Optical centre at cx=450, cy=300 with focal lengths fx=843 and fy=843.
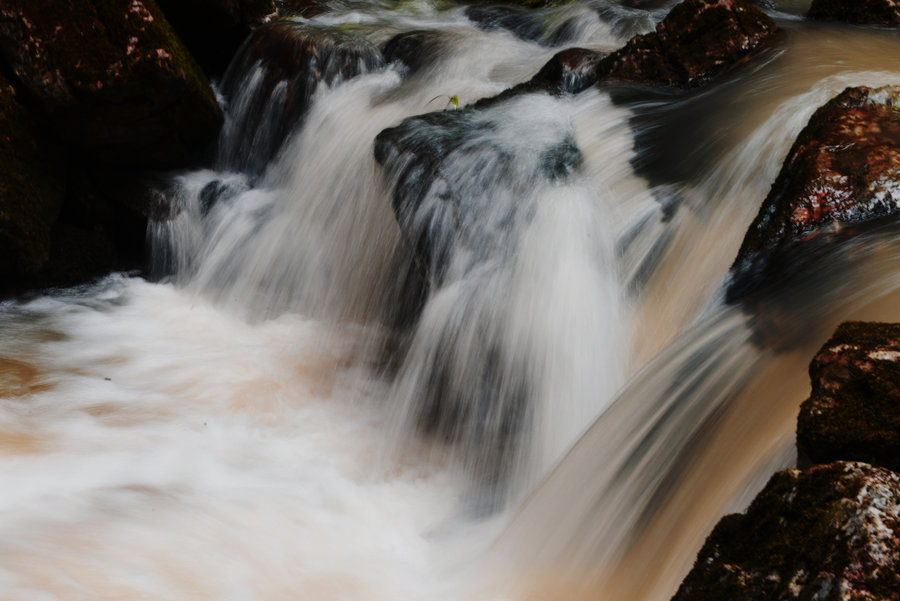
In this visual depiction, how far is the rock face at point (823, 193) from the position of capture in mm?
3662

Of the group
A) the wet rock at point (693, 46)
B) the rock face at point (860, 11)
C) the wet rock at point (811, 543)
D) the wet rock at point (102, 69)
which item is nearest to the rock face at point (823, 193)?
the wet rock at point (811, 543)

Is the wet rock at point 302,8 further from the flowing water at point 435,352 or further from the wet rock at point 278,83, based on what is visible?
the flowing water at point 435,352

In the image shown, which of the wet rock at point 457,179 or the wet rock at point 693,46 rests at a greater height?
the wet rock at point 693,46

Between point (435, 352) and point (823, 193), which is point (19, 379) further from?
point (823, 193)

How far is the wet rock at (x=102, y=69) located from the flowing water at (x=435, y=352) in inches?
27.3

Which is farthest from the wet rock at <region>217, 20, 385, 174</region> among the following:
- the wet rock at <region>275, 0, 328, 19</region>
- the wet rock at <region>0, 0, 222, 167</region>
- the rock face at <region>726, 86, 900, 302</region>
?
the rock face at <region>726, 86, 900, 302</region>

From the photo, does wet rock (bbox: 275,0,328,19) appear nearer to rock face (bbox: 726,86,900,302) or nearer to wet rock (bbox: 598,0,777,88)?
wet rock (bbox: 598,0,777,88)

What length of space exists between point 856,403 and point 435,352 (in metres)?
2.47

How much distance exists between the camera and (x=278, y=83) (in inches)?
271

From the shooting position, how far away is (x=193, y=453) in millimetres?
4047

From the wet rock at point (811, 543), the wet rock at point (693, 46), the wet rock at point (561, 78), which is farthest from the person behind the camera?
the wet rock at point (561, 78)

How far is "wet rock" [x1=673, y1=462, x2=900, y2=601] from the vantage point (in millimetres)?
1938

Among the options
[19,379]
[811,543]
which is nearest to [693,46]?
[811,543]

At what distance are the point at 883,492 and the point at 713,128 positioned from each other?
3332 mm
